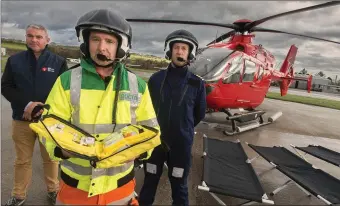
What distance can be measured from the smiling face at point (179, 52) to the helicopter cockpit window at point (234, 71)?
3964 mm

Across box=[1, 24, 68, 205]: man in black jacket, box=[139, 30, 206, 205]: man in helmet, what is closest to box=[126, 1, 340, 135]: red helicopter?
box=[139, 30, 206, 205]: man in helmet

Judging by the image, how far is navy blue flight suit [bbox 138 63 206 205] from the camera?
9.81ft

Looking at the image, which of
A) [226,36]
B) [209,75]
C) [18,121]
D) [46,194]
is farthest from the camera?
[226,36]

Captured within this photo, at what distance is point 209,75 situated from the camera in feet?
21.7

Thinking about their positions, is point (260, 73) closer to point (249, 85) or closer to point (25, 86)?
point (249, 85)

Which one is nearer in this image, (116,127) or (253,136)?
(116,127)

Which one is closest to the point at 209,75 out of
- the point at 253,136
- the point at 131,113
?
the point at 253,136

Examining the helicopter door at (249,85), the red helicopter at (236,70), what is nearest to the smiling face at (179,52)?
the red helicopter at (236,70)

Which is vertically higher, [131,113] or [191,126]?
[131,113]

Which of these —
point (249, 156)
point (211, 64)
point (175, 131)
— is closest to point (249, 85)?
point (211, 64)

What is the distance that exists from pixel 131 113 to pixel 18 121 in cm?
198

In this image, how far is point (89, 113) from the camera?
5.03 feet

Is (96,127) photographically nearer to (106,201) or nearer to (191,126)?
(106,201)

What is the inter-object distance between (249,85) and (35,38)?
248 inches
